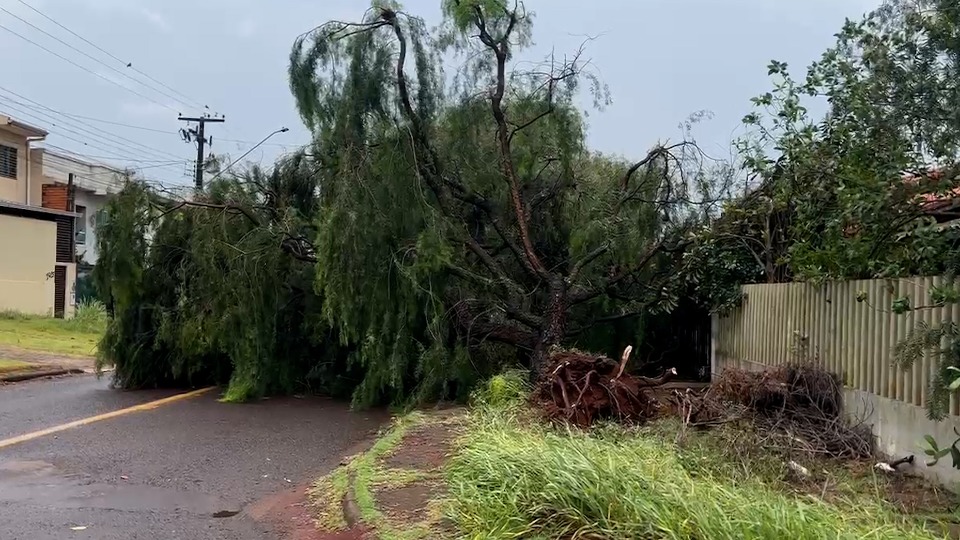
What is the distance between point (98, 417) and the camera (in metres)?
11.6

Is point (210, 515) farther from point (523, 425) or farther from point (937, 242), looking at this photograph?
point (937, 242)

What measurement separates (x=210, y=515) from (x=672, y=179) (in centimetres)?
933

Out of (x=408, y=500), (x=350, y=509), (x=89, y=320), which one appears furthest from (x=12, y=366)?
(x=408, y=500)

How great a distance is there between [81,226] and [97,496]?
36577 millimetres

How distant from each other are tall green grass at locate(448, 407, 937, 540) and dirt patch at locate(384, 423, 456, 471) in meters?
1.40

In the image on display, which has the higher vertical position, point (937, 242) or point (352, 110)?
point (352, 110)

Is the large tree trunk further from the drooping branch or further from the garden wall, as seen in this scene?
the garden wall

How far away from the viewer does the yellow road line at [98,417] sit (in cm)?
982

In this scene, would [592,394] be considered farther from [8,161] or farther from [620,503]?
Answer: [8,161]

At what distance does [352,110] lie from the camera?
12.6m

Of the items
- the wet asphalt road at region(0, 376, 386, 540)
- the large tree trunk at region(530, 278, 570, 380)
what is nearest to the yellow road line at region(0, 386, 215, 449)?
the wet asphalt road at region(0, 376, 386, 540)

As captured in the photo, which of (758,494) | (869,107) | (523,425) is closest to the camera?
(758,494)

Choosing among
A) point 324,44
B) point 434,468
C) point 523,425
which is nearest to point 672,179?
point 324,44

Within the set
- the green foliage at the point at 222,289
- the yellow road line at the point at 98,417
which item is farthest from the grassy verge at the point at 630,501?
the green foliage at the point at 222,289
